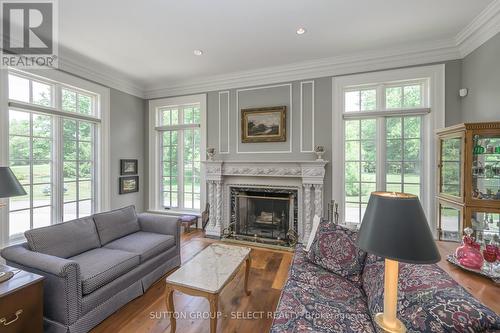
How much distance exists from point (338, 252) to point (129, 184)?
4159 mm

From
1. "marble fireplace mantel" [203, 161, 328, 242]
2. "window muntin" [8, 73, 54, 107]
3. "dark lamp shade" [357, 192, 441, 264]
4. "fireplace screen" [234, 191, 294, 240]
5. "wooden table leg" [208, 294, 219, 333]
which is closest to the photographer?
"dark lamp shade" [357, 192, 441, 264]

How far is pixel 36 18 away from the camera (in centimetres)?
262

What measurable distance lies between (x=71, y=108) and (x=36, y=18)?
1.37 m

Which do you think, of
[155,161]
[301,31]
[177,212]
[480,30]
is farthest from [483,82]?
[155,161]

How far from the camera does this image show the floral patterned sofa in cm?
98

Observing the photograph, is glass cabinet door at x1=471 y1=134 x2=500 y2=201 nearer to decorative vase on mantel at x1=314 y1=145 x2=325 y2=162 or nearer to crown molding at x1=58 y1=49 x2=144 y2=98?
decorative vase on mantel at x1=314 y1=145 x2=325 y2=162

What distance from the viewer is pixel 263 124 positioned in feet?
13.4

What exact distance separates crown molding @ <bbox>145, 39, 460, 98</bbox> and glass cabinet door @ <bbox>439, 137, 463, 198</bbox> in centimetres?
128

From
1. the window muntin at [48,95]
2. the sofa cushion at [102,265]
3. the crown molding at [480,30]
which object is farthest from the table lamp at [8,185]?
the crown molding at [480,30]

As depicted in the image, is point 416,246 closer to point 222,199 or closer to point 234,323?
point 234,323

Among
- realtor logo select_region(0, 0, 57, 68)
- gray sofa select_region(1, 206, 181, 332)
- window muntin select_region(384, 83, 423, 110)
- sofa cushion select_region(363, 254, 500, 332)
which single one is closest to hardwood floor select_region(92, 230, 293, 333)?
gray sofa select_region(1, 206, 181, 332)

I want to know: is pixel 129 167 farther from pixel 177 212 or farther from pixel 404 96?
pixel 404 96

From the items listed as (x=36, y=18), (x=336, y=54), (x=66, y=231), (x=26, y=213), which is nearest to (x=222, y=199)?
(x=66, y=231)

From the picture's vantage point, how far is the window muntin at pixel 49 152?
3004 millimetres
